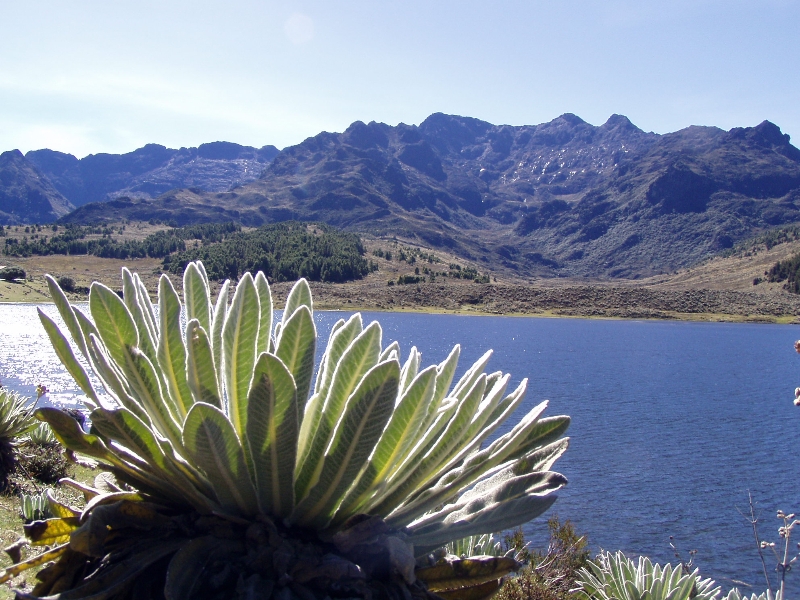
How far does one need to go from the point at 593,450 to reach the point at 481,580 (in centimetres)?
2158

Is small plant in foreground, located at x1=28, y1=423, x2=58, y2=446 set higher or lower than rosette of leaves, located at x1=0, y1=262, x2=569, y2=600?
lower

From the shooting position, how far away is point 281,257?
13762cm

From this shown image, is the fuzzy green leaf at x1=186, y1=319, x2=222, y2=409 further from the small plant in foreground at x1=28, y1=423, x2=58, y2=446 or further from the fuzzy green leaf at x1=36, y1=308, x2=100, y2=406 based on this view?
the small plant in foreground at x1=28, y1=423, x2=58, y2=446

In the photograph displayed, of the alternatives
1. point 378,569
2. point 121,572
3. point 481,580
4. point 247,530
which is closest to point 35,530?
point 121,572

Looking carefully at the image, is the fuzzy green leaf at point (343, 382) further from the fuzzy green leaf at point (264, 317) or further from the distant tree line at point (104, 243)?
the distant tree line at point (104, 243)

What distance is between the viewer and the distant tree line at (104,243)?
133 metres

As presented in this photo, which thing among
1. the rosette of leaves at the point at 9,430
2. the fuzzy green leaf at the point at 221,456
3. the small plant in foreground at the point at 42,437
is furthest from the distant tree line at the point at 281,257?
the fuzzy green leaf at the point at 221,456

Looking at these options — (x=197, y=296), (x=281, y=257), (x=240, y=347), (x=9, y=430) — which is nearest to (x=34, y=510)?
(x=9, y=430)

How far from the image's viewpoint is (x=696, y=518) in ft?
52.3

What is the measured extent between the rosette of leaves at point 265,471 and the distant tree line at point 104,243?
144 meters

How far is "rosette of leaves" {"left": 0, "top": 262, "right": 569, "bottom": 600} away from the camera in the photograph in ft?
4.37

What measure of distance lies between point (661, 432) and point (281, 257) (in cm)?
11943

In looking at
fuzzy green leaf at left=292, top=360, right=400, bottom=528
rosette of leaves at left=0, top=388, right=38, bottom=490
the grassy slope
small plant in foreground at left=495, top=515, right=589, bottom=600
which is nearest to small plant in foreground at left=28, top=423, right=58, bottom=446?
rosette of leaves at left=0, top=388, right=38, bottom=490

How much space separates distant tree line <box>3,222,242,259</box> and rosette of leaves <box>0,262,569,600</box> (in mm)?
143807
